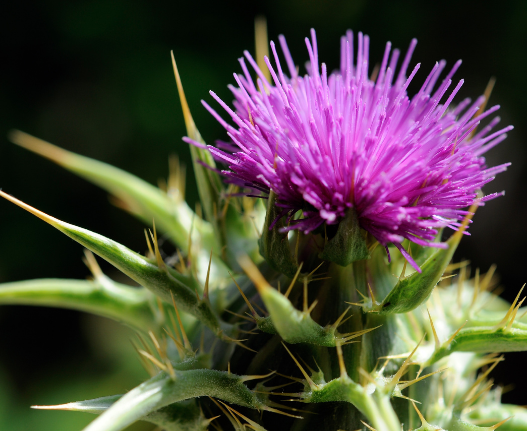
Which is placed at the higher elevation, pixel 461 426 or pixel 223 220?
pixel 223 220

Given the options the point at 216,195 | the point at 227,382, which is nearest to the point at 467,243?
the point at 216,195

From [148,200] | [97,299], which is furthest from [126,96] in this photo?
[97,299]

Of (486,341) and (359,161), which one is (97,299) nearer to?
(359,161)

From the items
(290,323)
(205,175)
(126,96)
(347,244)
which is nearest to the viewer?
(290,323)

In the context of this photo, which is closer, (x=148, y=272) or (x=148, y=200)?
(x=148, y=272)

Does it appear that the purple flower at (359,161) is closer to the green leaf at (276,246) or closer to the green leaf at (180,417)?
the green leaf at (276,246)

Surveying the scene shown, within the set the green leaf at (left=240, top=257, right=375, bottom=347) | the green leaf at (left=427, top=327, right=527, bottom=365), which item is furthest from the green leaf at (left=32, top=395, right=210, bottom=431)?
the green leaf at (left=427, top=327, right=527, bottom=365)

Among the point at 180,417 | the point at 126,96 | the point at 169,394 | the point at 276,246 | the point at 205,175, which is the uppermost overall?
the point at 126,96

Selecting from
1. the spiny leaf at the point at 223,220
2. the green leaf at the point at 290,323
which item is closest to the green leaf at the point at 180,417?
the green leaf at the point at 290,323
